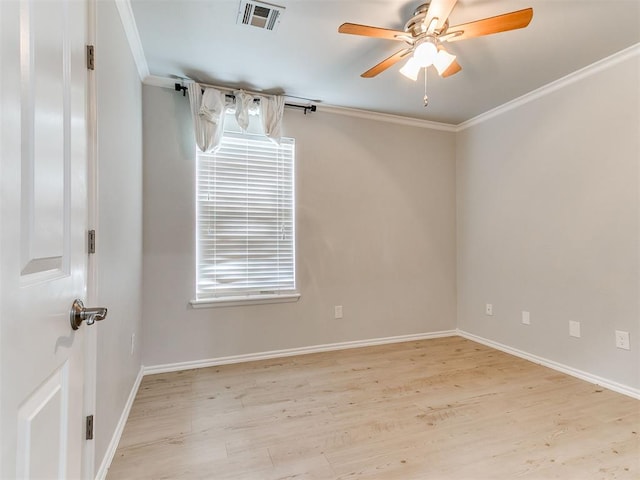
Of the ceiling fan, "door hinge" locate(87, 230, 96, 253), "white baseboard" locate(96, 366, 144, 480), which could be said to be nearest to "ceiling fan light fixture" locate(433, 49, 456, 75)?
the ceiling fan

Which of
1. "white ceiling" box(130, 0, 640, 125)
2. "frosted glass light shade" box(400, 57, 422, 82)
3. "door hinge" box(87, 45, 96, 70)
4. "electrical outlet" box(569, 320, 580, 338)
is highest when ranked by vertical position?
"white ceiling" box(130, 0, 640, 125)

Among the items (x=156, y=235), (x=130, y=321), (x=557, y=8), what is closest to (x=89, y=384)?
(x=130, y=321)

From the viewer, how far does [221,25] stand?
2.05 meters

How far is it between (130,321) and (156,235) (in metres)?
0.82

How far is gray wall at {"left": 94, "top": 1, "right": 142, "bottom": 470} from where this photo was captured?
1.47m

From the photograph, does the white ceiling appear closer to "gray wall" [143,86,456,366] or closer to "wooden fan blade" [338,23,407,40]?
"wooden fan blade" [338,23,407,40]

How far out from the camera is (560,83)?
9.00 ft

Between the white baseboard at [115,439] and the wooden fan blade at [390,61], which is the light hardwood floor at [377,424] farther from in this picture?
the wooden fan blade at [390,61]

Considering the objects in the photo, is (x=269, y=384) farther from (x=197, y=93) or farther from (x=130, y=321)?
(x=197, y=93)

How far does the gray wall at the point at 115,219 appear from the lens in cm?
147

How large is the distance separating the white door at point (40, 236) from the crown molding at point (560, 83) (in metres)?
3.31

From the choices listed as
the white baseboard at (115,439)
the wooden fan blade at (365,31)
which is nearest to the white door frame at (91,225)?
the white baseboard at (115,439)

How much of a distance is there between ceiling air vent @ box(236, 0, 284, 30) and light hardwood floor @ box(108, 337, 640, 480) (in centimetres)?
250

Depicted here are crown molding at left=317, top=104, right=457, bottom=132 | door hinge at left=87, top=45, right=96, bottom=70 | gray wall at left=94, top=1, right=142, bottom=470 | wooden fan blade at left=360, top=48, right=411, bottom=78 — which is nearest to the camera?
door hinge at left=87, top=45, right=96, bottom=70
